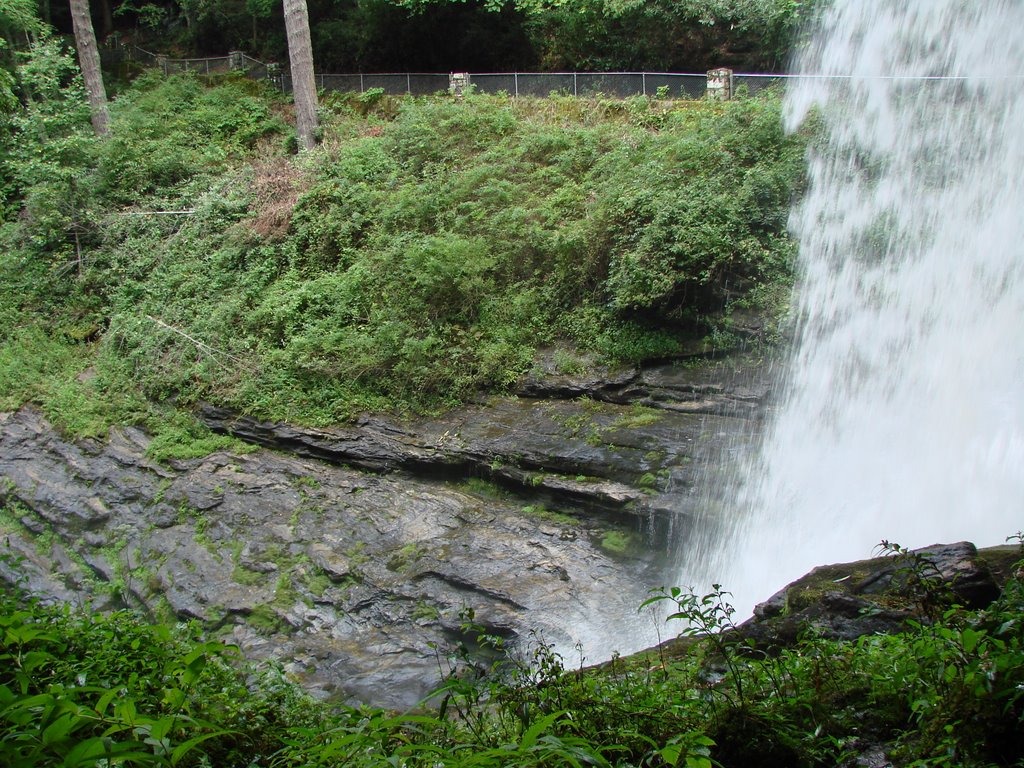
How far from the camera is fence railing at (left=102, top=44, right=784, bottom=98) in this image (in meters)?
17.1

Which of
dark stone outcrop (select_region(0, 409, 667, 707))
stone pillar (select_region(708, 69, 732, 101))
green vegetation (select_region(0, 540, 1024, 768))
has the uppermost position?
stone pillar (select_region(708, 69, 732, 101))

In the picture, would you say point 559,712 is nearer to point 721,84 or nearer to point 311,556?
point 311,556

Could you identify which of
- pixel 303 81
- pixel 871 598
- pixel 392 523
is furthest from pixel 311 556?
pixel 303 81

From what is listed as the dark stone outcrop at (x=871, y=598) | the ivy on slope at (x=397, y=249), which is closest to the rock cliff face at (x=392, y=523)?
the ivy on slope at (x=397, y=249)

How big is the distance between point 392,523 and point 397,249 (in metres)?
5.30

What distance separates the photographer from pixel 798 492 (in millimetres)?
9531

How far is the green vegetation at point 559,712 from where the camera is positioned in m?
2.17

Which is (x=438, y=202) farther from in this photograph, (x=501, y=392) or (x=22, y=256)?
(x=22, y=256)

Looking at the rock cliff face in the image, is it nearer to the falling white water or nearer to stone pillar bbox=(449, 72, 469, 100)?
the falling white water

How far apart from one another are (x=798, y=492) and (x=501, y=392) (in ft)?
14.8

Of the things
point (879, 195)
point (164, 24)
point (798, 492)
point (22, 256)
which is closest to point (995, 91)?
point (879, 195)

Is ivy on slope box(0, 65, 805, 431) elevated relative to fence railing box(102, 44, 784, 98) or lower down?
lower down

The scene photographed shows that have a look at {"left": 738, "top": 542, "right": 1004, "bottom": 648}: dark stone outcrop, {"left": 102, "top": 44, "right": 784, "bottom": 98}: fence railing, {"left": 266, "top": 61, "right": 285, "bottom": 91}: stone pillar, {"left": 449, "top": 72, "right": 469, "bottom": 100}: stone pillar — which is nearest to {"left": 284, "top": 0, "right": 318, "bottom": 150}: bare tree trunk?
{"left": 102, "top": 44, "right": 784, "bottom": 98}: fence railing

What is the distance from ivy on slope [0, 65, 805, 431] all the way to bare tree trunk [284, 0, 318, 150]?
65 centimetres
